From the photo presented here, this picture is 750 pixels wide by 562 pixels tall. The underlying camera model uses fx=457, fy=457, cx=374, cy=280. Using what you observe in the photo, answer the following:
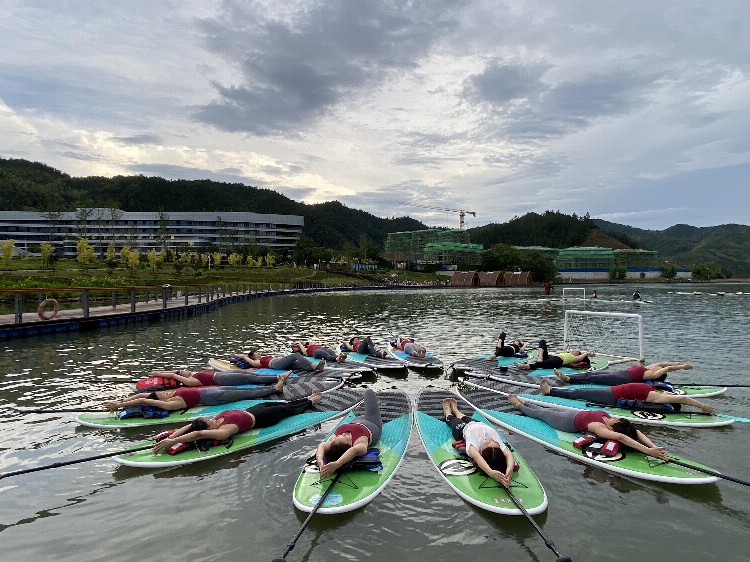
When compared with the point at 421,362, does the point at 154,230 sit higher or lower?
higher

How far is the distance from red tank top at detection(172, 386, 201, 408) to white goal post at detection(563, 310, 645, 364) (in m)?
18.0

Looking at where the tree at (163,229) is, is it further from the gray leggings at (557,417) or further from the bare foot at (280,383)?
the gray leggings at (557,417)

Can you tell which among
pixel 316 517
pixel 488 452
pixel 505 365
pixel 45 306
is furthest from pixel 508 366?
pixel 45 306

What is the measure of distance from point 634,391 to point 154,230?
190 m

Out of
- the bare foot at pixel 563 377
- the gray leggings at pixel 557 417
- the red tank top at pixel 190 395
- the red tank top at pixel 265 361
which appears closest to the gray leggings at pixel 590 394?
the bare foot at pixel 563 377

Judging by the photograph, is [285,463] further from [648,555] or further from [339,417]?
[648,555]

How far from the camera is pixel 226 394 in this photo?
50.7 feet

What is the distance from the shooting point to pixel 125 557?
309 inches

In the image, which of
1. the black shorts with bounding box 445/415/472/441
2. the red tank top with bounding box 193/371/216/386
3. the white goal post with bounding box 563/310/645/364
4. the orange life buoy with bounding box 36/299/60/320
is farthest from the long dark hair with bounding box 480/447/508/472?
the orange life buoy with bounding box 36/299/60/320

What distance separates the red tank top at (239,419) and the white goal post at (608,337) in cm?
1704

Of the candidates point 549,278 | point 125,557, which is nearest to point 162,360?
point 125,557

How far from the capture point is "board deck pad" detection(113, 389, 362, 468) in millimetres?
10867

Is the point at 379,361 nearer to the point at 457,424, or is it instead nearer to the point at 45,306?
the point at 457,424

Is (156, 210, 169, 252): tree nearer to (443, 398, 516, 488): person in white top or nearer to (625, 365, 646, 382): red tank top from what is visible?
(625, 365, 646, 382): red tank top
